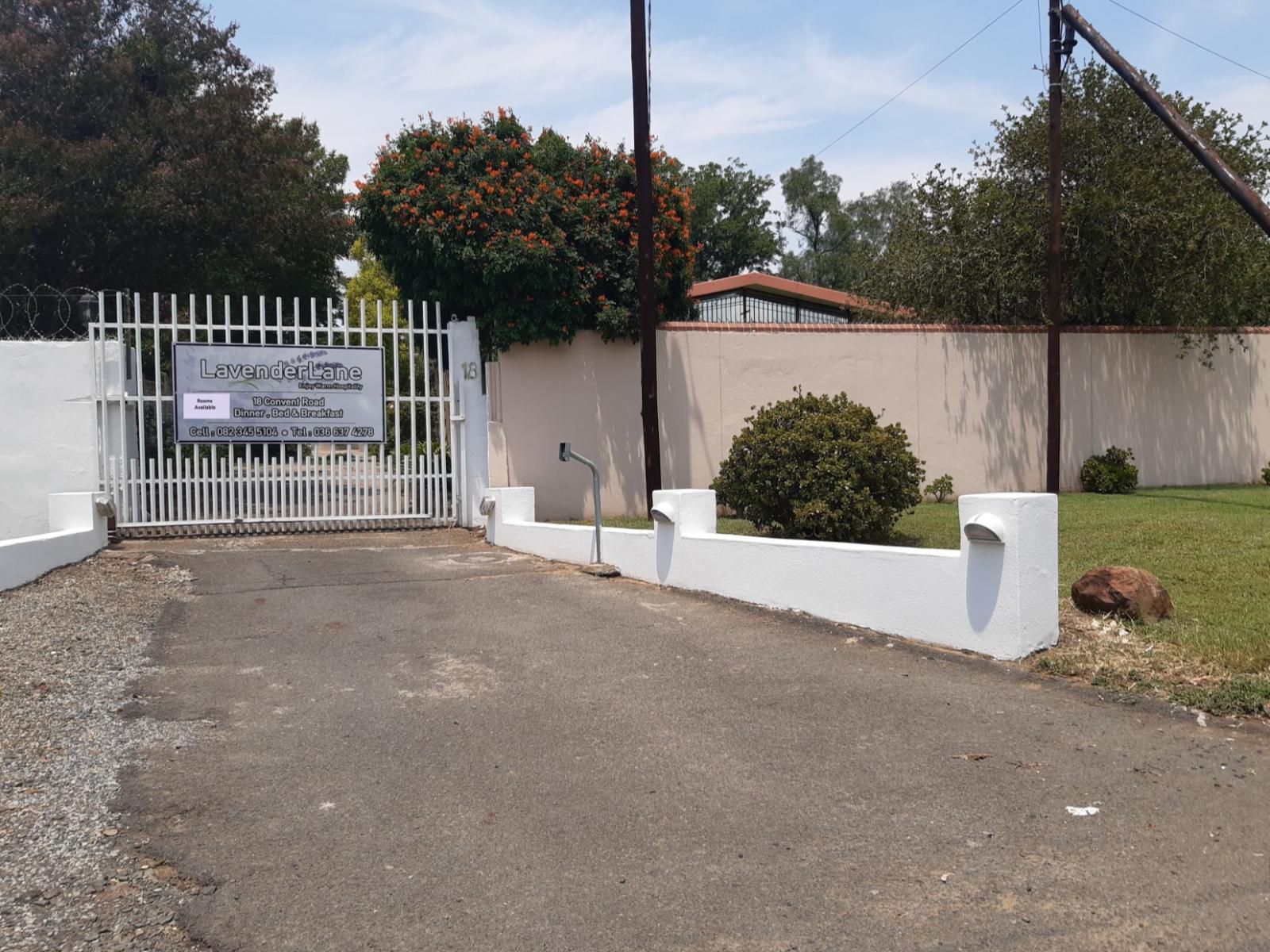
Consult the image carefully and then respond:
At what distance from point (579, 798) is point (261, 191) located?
23532 millimetres

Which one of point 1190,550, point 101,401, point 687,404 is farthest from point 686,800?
point 687,404

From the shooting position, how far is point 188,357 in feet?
41.4

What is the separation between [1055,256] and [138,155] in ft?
61.0

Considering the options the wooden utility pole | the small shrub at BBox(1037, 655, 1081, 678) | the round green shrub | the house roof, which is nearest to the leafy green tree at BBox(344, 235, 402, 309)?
the house roof

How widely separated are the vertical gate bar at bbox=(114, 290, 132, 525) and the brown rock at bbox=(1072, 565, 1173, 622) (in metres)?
10.1

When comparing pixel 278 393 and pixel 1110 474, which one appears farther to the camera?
pixel 1110 474

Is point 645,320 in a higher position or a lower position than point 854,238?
lower

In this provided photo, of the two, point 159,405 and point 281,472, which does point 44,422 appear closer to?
point 159,405

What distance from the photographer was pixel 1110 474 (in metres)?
16.1

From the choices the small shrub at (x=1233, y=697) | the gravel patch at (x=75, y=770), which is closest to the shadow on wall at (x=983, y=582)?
the small shrub at (x=1233, y=697)

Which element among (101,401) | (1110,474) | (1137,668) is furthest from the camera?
(1110,474)

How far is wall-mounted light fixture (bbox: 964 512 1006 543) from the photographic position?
21.6ft

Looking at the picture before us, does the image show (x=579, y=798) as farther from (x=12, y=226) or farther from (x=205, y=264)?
(x=205, y=264)

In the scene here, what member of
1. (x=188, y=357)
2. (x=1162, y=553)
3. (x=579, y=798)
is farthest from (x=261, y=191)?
(x=579, y=798)
